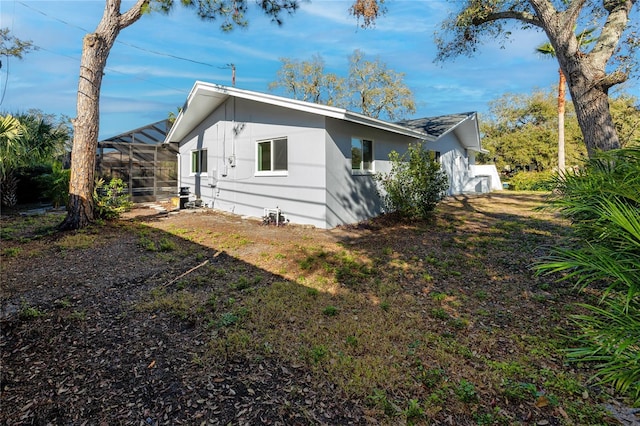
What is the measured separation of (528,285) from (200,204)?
11113mm

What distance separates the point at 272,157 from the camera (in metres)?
9.32

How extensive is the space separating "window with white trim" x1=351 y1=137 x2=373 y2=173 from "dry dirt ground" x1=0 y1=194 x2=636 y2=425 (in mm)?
2961

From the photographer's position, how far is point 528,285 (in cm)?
446

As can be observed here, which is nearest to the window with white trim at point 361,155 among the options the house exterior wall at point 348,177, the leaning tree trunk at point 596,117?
the house exterior wall at point 348,177

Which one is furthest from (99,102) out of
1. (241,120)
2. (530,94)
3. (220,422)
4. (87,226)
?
(530,94)

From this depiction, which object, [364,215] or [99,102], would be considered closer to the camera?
[99,102]

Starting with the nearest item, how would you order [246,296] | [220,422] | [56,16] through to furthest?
[220,422] < [246,296] < [56,16]

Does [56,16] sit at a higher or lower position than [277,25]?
higher

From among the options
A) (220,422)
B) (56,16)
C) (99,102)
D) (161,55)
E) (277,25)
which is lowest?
(220,422)

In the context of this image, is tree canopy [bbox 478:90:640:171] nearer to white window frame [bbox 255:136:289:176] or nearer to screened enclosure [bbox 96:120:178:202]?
white window frame [bbox 255:136:289:176]

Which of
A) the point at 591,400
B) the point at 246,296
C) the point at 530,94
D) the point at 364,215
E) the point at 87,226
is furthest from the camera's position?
the point at 530,94

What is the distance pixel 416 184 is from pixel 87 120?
8.32 metres

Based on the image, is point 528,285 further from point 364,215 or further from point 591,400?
point 364,215

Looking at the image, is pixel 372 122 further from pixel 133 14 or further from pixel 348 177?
pixel 133 14
